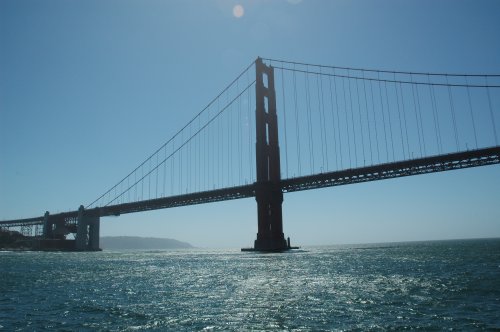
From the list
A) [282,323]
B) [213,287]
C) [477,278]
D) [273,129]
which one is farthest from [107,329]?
[273,129]

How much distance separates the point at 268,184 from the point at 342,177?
1224 centimetres

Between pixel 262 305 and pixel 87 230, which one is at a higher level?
pixel 87 230

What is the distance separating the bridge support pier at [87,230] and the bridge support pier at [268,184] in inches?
1994

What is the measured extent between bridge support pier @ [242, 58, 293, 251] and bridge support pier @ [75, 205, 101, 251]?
50643mm

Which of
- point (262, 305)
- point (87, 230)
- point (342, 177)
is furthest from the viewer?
point (87, 230)

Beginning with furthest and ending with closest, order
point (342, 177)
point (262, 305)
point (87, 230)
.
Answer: point (87, 230), point (342, 177), point (262, 305)

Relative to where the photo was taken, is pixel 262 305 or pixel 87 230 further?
pixel 87 230

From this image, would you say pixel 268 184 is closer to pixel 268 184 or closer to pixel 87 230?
pixel 268 184

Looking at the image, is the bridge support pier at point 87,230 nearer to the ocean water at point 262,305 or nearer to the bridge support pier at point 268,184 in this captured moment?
the bridge support pier at point 268,184

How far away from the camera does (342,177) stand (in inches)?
2872

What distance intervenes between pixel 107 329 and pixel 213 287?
36.4 ft

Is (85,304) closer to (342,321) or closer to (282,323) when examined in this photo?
(282,323)

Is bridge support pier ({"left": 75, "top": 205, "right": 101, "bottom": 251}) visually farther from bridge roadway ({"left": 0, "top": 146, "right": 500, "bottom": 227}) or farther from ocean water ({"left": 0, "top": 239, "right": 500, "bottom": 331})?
ocean water ({"left": 0, "top": 239, "right": 500, "bottom": 331})

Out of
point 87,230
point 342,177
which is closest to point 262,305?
point 342,177
